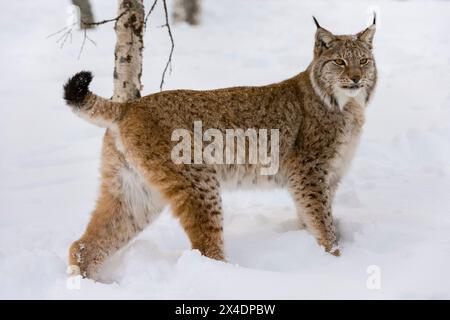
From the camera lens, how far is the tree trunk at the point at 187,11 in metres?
13.5

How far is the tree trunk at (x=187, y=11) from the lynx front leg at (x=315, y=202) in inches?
363

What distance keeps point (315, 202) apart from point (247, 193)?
158cm

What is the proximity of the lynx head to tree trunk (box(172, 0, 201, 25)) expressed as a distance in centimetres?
867

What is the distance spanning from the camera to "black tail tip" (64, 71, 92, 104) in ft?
14.0

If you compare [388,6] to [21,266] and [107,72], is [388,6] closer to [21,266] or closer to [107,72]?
[107,72]

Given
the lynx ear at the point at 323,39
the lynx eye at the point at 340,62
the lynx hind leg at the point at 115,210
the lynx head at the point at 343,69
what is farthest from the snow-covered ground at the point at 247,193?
the lynx ear at the point at 323,39

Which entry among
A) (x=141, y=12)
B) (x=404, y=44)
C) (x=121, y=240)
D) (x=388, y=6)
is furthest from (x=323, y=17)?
(x=121, y=240)

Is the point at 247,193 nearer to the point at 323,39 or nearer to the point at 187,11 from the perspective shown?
the point at 323,39

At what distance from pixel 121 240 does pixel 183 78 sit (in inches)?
235

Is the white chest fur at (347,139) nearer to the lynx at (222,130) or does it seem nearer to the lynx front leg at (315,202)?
the lynx at (222,130)

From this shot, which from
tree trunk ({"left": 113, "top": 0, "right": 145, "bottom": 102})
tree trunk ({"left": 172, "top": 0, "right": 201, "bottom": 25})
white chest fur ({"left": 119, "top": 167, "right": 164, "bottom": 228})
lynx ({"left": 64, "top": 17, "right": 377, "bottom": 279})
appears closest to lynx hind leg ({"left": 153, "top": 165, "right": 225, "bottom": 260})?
lynx ({"left": 64, "top": 17, "right": 377, "bottom": 279})

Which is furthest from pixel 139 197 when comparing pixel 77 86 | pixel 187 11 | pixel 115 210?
pixel 187 11

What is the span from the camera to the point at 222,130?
4.79m

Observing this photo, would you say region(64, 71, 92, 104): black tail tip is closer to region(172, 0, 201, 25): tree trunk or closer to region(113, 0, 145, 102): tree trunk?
region(113, 0, 145, 102): tree trunk
